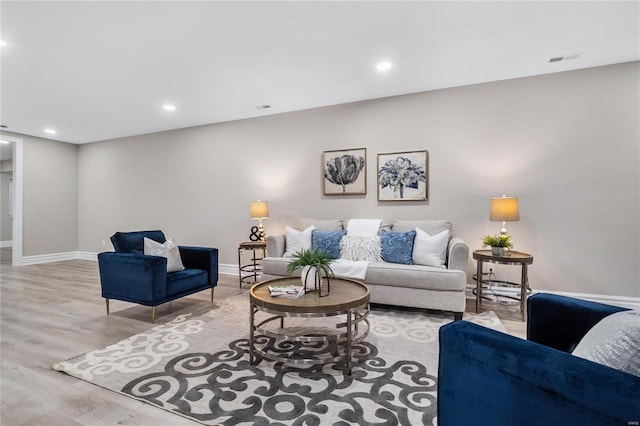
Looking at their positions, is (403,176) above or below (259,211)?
above

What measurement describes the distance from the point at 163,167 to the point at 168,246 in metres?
3.10

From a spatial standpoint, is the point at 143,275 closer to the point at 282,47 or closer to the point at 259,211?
the point at 259,211

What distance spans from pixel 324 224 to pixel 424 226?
1.31 m

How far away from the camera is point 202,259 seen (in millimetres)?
3557

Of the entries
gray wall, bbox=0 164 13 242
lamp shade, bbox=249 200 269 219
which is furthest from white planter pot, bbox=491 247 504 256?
gray wall, bbox=0 164 13 242

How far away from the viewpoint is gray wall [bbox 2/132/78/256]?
6062 millimetres

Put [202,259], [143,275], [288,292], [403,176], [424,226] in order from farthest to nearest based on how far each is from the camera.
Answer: [403,176], [424,226], [202,259], [143,275], [288,292]

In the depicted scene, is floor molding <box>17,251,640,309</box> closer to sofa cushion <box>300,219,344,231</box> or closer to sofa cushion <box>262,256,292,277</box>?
sofa cushion <box>262,256,292,277</box>

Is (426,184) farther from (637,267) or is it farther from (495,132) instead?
(637,267)

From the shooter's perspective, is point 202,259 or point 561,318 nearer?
point 561,318

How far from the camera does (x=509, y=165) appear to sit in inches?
143

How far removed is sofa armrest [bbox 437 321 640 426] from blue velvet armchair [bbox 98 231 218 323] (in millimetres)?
2668

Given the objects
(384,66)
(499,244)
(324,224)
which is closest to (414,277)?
(499,244)

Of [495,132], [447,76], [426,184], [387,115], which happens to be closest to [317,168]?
[387,115]
